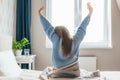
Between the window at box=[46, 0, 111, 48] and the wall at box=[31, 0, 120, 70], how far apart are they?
0.12 metres

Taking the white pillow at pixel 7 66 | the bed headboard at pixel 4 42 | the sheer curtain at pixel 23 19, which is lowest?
the white pillow at pixel 7 66

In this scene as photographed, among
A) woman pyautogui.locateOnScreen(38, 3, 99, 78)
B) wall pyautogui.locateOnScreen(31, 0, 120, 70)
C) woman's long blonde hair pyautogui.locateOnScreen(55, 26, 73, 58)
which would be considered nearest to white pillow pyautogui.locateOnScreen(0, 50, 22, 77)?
woman pyautogui.locateOnScreen(38, 3, 99, 78)

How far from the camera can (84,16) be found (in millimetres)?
4328

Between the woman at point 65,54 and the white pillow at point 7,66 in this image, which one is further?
the white pillow at point 7,66

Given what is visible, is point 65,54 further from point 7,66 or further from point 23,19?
point 23,19

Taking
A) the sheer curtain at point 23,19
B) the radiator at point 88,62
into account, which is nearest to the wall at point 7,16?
the sheer curtain at point 23,19

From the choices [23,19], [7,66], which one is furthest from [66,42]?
[23,19]

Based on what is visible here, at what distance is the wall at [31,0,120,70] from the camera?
164 inches

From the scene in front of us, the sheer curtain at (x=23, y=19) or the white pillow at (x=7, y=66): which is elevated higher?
the sheer curtain at (x=23, y=19)

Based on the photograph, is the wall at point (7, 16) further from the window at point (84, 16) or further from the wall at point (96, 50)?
the window at point (84, 16)

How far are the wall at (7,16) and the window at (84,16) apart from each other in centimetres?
71

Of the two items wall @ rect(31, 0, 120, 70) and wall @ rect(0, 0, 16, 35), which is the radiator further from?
wall @ rect(0, 0, 16, 35)

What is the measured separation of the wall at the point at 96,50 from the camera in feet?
13.7

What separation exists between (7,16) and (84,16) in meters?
1.59
